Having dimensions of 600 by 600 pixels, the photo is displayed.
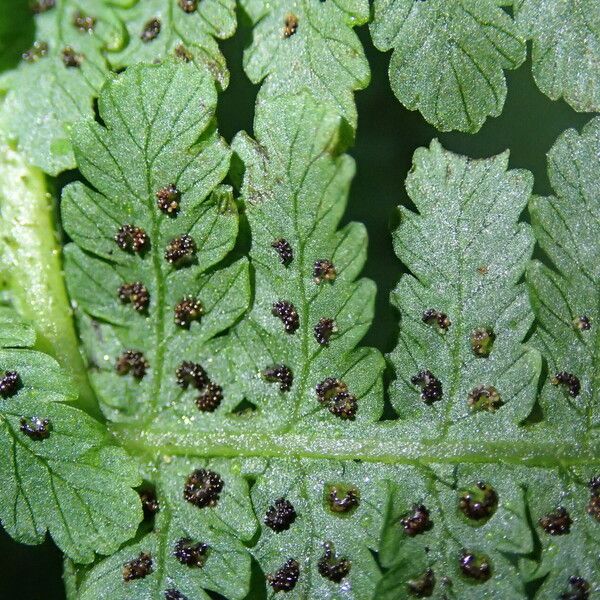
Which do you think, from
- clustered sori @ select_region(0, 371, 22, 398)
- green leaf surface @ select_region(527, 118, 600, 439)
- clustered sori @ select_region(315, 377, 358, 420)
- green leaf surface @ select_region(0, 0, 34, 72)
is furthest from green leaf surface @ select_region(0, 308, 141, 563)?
green leaf surface @ select_region(527, 118, 600, 439)

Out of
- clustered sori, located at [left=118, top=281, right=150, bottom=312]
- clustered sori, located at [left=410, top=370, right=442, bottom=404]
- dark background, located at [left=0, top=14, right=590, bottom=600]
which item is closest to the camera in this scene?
clustered sori, located at [left=410, top=370, right=442, bottom=404]

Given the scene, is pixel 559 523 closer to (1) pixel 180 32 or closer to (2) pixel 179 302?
(2) pixel 179 302

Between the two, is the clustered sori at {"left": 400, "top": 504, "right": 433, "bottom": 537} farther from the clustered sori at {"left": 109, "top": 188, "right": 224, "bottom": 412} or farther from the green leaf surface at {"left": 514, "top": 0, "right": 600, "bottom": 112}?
the green leaf surface at {"left": 514, "top": 0, "right": 600, "bottom": 112}

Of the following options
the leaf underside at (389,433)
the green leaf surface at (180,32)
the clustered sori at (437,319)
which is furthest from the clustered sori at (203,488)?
the green leaf surface at (180,32)

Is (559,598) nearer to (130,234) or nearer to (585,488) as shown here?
(585,488)

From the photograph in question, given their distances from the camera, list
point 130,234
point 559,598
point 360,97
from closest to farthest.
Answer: point 559,598, point 130,234, point 360,97

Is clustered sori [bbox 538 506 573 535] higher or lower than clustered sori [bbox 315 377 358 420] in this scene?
lower

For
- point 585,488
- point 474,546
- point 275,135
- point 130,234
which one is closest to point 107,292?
point 130,234
